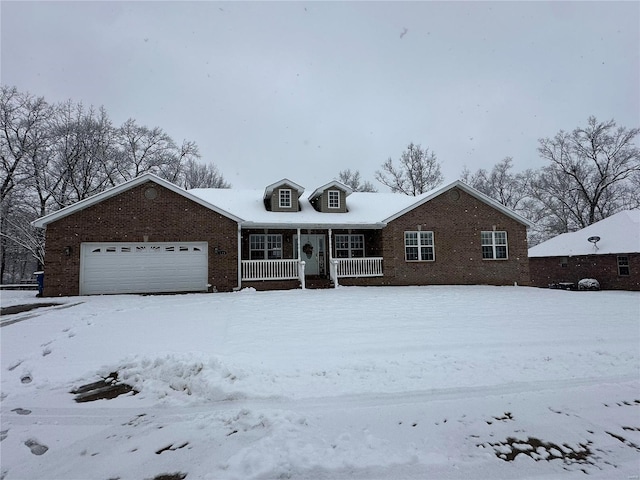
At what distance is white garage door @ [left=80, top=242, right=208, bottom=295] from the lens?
13.0 meters

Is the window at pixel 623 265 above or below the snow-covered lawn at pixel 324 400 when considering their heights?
above

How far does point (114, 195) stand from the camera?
1334 centimetres

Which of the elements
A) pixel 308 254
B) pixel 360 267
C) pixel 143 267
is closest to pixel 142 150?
pixel 143 267

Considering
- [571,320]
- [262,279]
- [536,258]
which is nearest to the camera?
[571,320]

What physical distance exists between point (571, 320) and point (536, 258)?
20.7 meters

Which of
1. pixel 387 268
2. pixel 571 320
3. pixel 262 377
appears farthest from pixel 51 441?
pixel 387 268

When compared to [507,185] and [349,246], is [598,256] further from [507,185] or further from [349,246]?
[507,185]

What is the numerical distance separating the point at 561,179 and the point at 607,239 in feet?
48.6

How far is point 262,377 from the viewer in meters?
4.36

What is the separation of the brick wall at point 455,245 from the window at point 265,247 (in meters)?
5.18

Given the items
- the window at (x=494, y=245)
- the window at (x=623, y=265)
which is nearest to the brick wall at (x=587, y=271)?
the window at (x=623, y=265)

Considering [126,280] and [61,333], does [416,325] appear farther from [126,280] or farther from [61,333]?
[126,280]

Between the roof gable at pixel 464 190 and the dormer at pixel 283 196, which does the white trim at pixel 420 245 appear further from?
the dormer at pixel 283 196

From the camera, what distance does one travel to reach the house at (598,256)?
20.1m
